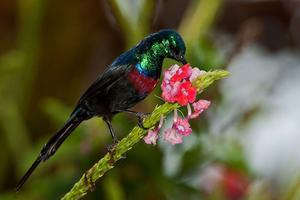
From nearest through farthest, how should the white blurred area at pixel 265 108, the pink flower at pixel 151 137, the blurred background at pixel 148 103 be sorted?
the pink flower at pixel 151 137 < the blurred background at pixel 148 103 < the white blurred area at pixel 265 108

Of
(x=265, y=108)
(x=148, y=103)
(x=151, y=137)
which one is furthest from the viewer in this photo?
(x=265, y=108)

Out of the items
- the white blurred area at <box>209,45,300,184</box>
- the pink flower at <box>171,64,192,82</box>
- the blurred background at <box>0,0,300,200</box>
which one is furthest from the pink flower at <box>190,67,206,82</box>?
the white blurred area at <box>209,45,300,184</box>

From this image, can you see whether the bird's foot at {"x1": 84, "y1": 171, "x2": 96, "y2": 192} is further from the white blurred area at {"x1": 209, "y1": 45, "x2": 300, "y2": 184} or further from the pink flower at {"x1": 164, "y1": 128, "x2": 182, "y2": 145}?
the white blurred area at {"x1": 209, "y1": 45, "x2": 300, "y2": 184}

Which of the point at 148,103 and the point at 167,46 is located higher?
the point at 167,46

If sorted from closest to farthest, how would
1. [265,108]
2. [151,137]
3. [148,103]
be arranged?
[151,137] → [148,103] → [265,108]

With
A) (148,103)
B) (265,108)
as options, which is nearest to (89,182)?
(148,103)

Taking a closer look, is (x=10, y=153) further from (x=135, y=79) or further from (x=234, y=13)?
(x=135, y=79)

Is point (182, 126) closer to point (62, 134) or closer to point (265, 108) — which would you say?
point (62, 134)

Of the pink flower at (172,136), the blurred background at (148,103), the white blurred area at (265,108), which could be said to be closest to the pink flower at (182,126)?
the pink flower at (172,136)

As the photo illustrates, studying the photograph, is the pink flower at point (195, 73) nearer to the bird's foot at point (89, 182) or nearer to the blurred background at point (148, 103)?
the bird's foot at point (89, 182)
